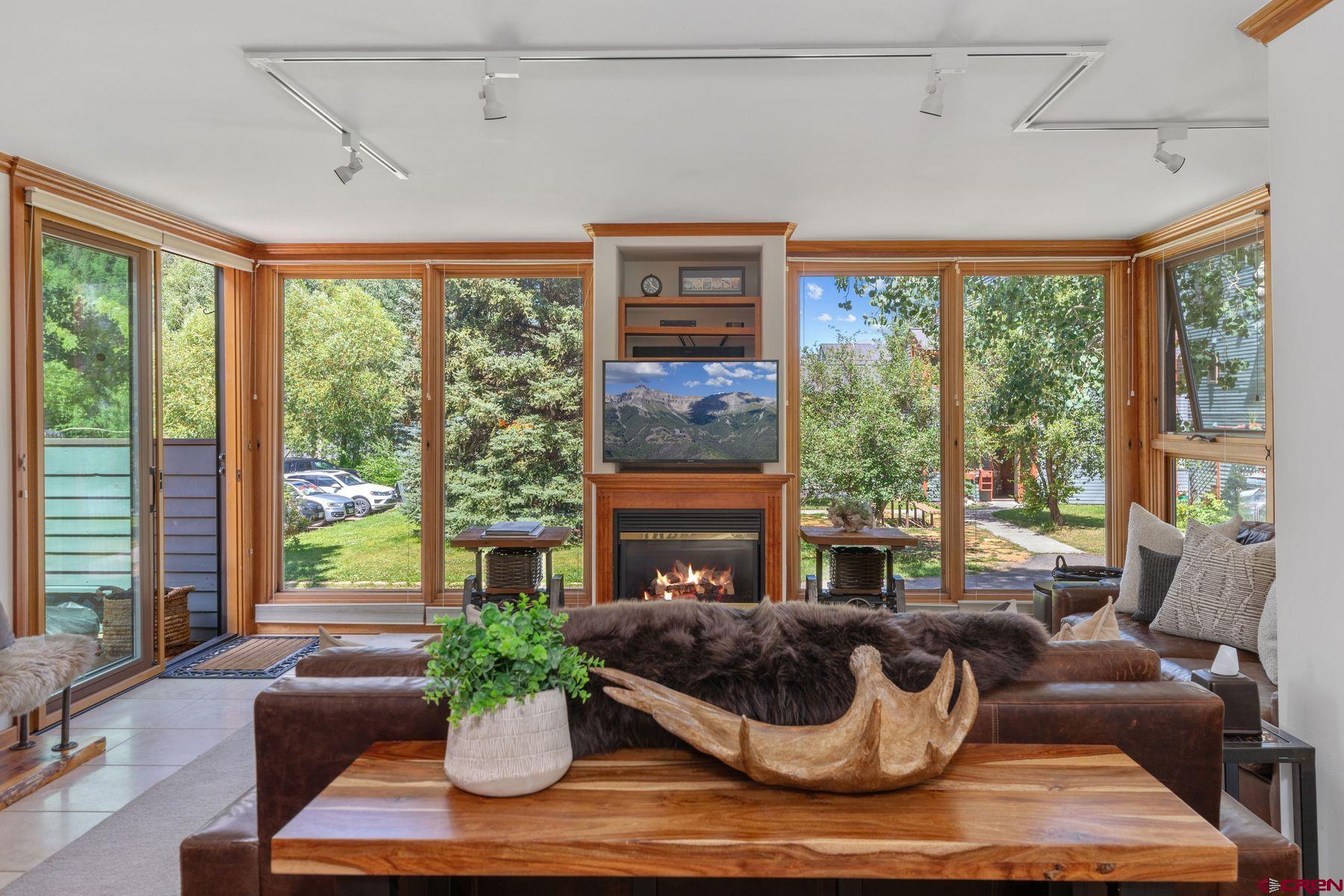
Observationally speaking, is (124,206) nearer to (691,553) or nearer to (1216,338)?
(691,553)

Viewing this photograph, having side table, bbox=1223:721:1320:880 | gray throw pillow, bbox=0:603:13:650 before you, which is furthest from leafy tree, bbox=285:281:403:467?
side table, bbox=1223:721:1320:880

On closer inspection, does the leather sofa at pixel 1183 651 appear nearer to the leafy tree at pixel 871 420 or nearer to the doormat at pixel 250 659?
the leafy tree at pixel 871 420

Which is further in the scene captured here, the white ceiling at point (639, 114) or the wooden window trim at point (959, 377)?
the wooden window trim at point (959, 377)

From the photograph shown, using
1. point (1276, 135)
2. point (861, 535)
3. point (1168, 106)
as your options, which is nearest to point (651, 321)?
point (861, 535)

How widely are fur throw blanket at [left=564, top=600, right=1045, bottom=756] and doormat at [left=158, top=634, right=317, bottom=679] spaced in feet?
10.9

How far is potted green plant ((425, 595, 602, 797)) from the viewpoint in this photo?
1.47 metres

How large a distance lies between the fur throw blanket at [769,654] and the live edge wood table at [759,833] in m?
0.19

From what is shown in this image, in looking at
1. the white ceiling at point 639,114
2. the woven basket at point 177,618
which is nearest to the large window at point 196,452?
the woven basket at point 177,618

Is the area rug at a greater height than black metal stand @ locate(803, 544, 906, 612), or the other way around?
black metal stand @ locate(803, 544, 906, 612)

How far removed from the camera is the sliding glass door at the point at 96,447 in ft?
13.5

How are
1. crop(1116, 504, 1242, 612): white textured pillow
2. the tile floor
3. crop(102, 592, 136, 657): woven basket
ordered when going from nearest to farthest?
the tile floor, crop(1116, 504, 1242, 612): white textured pillow, crop(102, 592, 136, 657): woven basket

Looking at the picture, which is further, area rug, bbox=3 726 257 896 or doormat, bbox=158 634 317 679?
doormat, bbox=158 634 317 679

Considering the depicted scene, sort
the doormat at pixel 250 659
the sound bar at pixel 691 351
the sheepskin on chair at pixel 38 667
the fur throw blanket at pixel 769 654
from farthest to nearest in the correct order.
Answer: the sound bar at pixel 691 351, the doormat at pixel 250 659, the sheepskin on chair at pixel 38 667, the fur throw blanket at pixel 769 654

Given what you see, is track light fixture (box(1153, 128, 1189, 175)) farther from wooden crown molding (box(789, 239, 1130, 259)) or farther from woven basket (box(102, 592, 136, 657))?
woven basket (box(102, 592, 136, 657))
